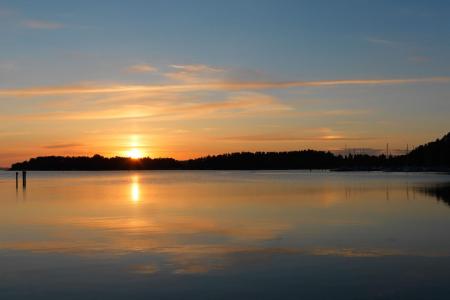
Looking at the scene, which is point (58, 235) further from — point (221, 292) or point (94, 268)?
point (221, 292)

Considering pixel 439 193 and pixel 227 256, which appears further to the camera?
pixel 439 193

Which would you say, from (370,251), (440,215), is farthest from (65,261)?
(440,215)

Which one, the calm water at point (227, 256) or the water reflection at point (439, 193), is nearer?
the calm water at point (227, 256)

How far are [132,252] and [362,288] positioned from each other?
7386mm

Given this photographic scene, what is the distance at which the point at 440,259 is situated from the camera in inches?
618

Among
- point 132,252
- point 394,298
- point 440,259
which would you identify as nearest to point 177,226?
point 132,252

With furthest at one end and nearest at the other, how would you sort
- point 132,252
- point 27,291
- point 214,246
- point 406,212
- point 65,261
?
point 406,212 < point 214,246 < point 132,252 < point 65,261 < point 27,291

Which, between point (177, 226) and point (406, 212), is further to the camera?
point (406, 212)

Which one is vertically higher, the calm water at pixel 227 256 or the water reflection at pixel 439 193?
the water reflection at pixel 439 193

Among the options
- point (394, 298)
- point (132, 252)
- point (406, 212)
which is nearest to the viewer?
point (394, 298)

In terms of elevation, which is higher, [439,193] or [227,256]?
[439,193]

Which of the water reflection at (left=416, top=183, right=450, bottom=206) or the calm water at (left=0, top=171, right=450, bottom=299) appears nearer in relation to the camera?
the calm water at (left=0, top=171, right=450, bottom=299)

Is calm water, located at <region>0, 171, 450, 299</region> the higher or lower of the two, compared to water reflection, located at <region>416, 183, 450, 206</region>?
lower

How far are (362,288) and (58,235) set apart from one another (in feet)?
42.2
